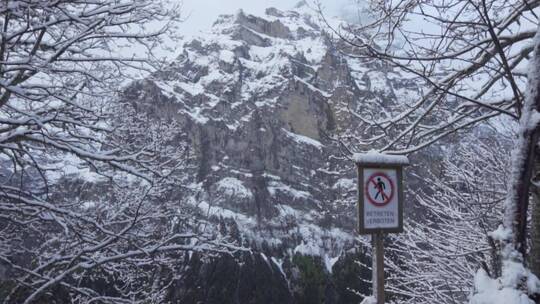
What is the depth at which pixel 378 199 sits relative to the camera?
131 inches

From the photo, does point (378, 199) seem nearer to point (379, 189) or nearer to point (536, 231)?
Answer: point (379, 189)

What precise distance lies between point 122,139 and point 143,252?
1.47 metres

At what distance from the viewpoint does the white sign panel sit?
327 cm

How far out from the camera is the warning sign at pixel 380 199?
3246 millimetres

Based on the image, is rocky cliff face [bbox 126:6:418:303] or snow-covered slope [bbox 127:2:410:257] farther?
snow-covered slope [bbox 127:2:410:257]

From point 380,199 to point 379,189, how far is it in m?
0.07

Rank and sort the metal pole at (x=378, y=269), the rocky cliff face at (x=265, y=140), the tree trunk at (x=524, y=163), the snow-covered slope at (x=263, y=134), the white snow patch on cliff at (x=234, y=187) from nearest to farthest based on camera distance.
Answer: the tree trunk at (x=524, y=163)
the metal pole at (x=378, y=269)
the rocky cliff face at (x=265, y=140)
the snow-covered slope at (x=263, y=134)
the white snow patch on cliff at (x=234, y=187)

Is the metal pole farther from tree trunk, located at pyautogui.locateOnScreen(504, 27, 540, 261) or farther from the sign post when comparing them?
tree trunk, located at pyautogui.locateOnScreen(504, 27, 540, 261)

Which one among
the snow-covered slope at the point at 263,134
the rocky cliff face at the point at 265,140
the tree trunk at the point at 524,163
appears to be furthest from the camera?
the snow-covered slope at the point at 263,134

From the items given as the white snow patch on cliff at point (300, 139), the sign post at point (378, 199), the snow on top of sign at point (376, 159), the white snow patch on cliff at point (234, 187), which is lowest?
the sign post at point (378, 199)

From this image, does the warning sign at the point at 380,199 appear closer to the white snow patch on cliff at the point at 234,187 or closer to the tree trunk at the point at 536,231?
the tree trunk at the point at 536,231

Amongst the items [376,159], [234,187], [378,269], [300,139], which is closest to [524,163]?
[376,159]

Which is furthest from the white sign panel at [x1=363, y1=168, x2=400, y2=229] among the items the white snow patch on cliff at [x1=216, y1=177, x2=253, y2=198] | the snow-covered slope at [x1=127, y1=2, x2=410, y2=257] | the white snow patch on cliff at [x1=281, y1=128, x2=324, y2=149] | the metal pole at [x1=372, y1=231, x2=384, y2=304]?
the white snow patch on cliff at [x1=281, y1=128, x2=324, y2=149]

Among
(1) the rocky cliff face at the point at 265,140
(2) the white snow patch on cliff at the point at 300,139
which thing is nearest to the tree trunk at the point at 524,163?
(1) the rocky cliff face at the point at 265,140
